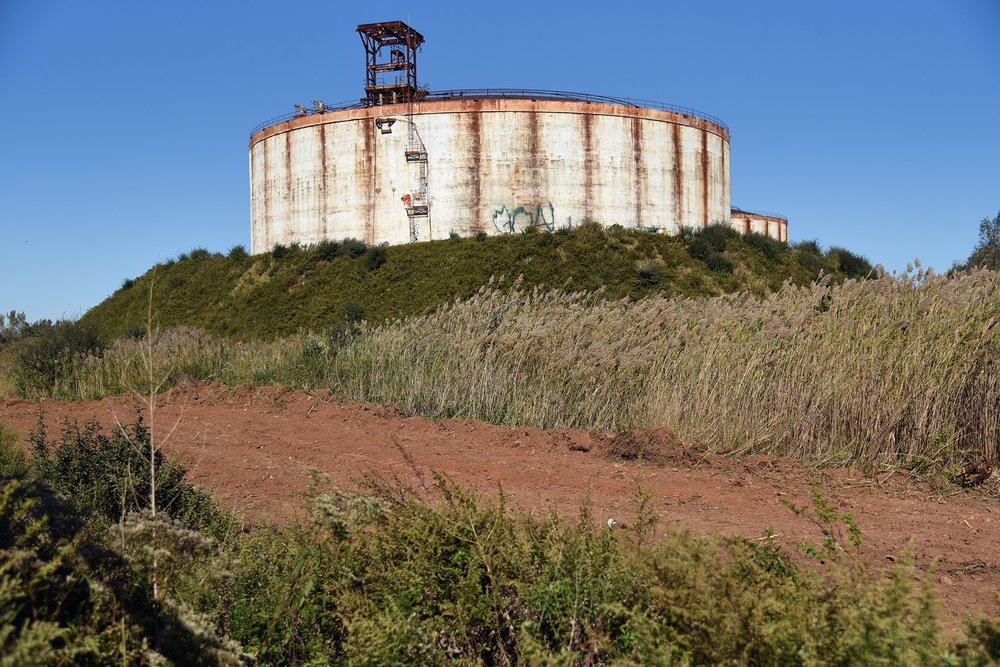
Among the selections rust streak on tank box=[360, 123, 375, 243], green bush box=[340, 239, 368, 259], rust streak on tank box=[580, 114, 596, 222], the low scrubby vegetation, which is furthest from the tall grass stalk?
rust streak on tank box=[360, 123, 375, 243]

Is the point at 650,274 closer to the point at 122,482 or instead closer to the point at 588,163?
the point at 588,163

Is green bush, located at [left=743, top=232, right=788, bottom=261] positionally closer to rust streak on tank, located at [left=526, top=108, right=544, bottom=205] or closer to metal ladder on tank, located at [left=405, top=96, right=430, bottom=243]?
rust streak on tank, located at [left=526, top=108, right=544, bottom=205]

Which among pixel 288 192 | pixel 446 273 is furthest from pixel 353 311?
pixel 288 192

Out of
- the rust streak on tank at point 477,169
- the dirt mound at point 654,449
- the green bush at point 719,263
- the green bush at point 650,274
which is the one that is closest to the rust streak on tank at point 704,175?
the green bush at point 719,263

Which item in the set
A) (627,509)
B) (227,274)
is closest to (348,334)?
(627,509)

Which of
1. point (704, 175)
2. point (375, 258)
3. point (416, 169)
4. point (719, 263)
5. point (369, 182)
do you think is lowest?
point (719, 263)

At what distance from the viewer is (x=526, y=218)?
3647 cm

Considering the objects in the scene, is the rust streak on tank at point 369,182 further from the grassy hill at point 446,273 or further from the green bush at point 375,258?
the green bush at point 375,258

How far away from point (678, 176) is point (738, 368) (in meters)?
32.5

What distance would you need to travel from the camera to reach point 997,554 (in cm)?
431

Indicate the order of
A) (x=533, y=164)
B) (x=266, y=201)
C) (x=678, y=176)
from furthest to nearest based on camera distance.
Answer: (x=266, y=201)
(x=678, y=176)
(x=533, y=164)

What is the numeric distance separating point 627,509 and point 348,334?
7.63 meters

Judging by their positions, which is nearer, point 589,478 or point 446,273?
point 589,478

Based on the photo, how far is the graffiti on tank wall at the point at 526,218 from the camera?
3641 cm
